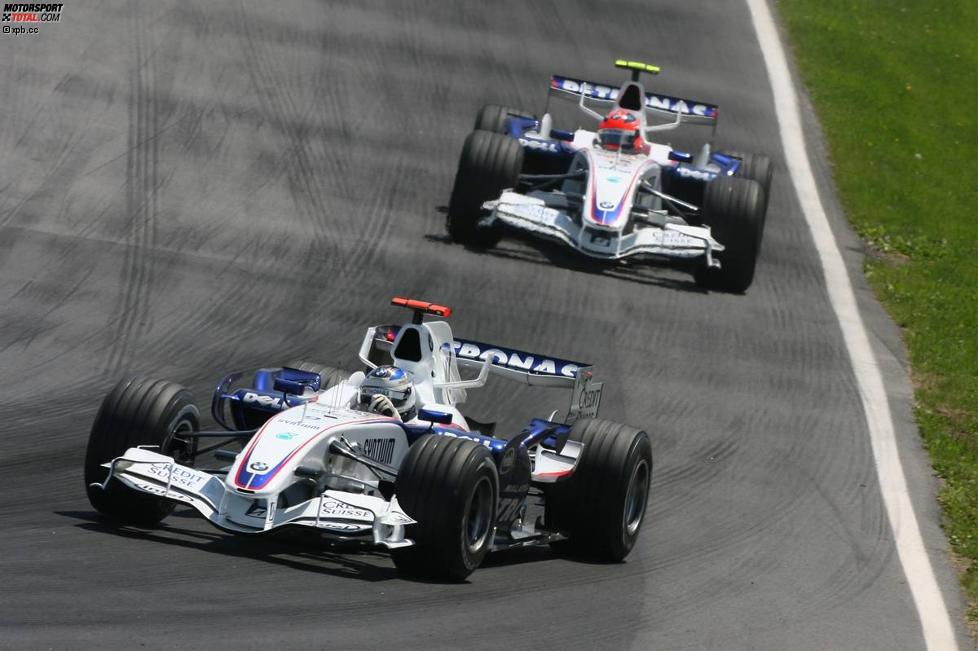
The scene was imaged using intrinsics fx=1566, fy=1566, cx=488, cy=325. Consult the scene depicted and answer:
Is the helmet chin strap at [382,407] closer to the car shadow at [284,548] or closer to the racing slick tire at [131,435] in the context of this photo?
the car shadow at [284,548]

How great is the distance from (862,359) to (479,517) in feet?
31.1

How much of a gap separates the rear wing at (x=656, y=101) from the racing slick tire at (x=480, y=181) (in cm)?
209

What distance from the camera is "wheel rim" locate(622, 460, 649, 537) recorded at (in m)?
11.9

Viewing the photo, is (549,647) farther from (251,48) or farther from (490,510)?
(251,48)

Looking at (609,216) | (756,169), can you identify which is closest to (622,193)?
(609,216)

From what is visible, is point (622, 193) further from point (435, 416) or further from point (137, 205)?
point (435, 416)

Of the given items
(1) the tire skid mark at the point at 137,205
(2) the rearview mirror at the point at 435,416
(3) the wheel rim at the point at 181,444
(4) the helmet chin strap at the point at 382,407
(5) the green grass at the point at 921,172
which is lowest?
(1) the tire skid mark at the point at 137,205

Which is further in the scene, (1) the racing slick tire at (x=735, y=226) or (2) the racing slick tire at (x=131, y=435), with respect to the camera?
(1) the racing slick tire at (x=735, y=226)

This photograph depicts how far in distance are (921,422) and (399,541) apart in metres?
8.68

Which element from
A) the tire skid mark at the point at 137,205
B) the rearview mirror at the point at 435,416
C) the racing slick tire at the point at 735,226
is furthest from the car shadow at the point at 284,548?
the racing slick tire at the point at 735,226

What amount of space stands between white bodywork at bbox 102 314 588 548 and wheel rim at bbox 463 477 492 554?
593 mm

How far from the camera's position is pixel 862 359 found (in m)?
18.7

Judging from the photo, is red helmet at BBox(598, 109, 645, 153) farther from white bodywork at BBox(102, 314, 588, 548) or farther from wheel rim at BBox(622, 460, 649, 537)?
white bodywork at BBox(102, 314, 588, 548)

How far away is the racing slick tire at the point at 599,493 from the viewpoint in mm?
11484
